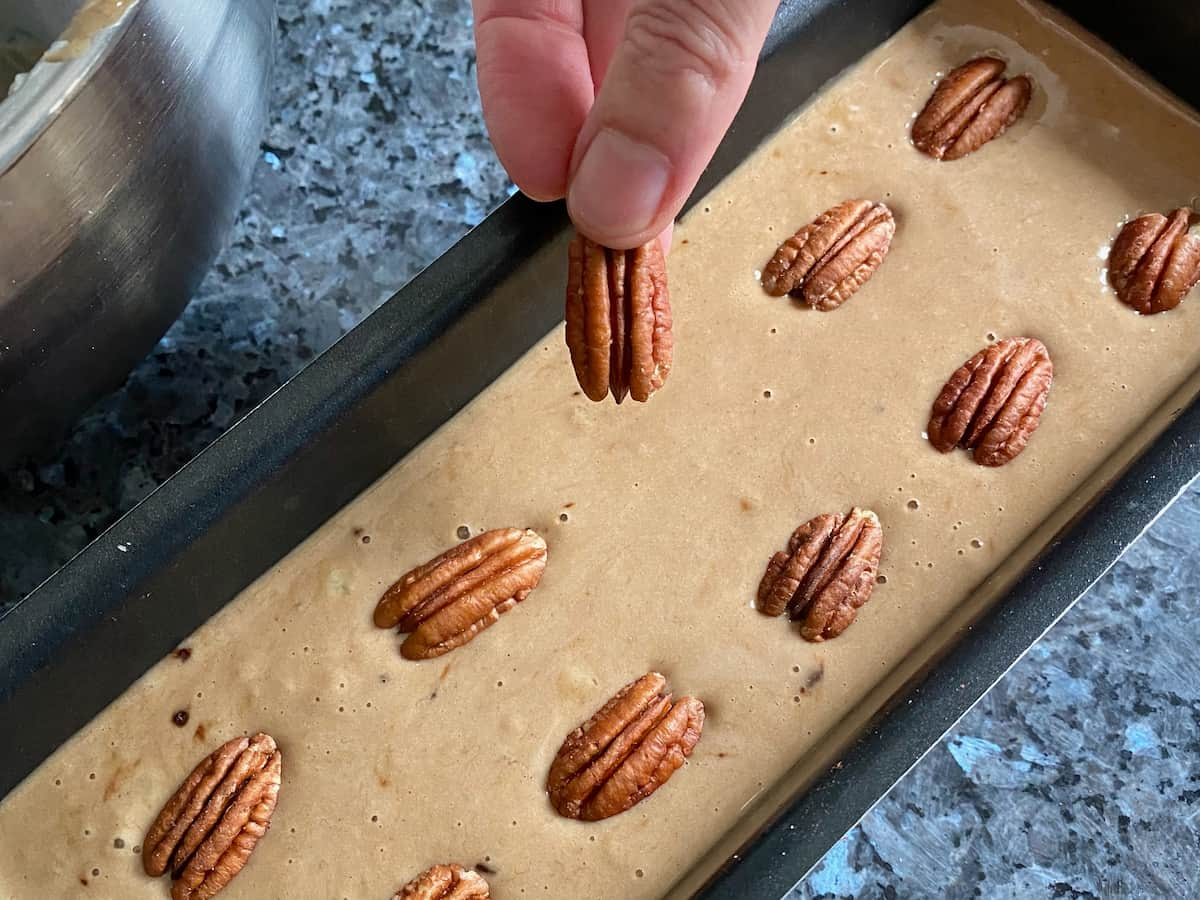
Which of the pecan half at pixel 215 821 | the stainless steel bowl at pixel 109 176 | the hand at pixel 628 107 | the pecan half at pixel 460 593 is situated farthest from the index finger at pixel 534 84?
the pecan half at pixel 215 821

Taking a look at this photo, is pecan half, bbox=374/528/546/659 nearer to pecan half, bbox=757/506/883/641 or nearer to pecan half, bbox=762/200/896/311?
pecan half, bbox=757/506/883/641

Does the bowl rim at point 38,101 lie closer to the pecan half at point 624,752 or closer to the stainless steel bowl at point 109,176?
the stainless steel bowl at point 109,176

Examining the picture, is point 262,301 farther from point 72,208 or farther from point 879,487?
point 879,487

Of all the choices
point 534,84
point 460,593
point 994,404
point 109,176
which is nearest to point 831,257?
point 994,404

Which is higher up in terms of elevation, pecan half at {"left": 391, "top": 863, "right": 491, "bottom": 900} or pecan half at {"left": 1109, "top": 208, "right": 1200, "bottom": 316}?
pecan half at {"left": 391, "top": 863, "right": 491, "bottom": 900}

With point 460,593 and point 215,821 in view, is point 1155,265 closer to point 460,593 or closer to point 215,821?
point 460,593

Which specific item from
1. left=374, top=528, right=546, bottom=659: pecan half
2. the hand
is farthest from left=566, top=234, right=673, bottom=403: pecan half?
left=374, top=528, right=546, bottom=659: pecan half
